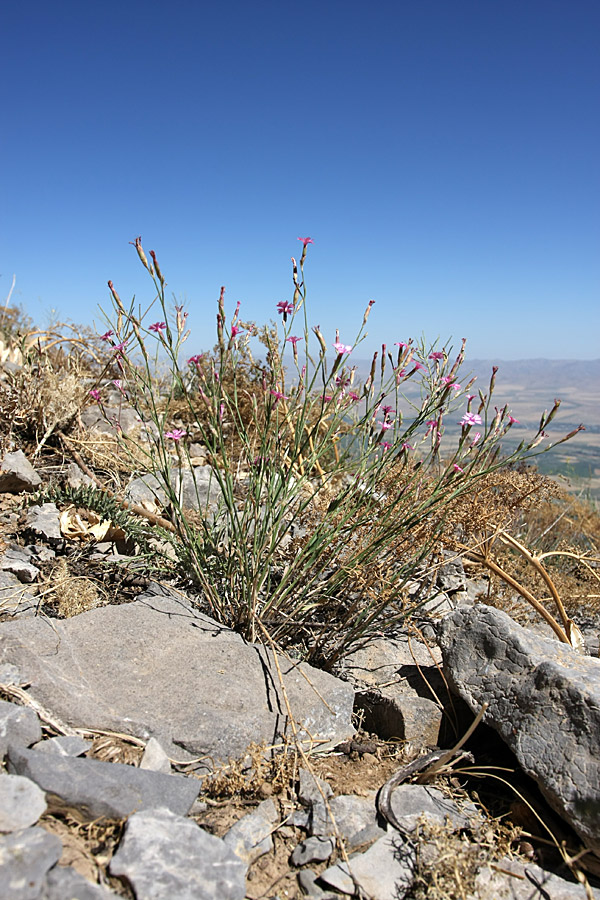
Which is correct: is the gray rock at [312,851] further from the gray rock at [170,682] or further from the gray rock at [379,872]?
the gray rock at [170,682]

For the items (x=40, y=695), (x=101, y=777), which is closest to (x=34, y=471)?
(x=40, y=695)

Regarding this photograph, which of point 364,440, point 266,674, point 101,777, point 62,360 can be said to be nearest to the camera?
point 101,777

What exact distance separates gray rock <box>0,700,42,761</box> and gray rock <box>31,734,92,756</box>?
3cm

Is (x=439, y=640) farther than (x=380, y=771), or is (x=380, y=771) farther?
(x=439, y=640)

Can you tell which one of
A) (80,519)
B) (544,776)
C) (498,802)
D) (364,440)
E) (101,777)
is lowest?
(498,802)

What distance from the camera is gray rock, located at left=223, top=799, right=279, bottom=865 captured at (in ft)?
5.19

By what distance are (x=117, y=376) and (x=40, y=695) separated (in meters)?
3.91

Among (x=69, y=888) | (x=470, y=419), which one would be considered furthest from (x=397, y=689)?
(x=69, y=888)

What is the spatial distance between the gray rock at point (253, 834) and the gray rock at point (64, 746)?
48 centimetres

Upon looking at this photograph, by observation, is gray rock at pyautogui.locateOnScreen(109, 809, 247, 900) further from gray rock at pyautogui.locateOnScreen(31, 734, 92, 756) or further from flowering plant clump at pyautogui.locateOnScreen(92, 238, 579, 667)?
flowering plant clump at pyautogui.locateOnScreen(92, 238, 579, 667)

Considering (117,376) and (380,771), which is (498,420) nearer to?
(380,771)

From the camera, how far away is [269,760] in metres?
1.90

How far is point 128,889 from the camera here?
1297 millimetres

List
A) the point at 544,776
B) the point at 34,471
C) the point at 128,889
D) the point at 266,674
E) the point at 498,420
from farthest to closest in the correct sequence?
1. the point at 34,471
2. the point at 498,420
3. the point at 266,674
4. the point at 544,776
5. the point at 128,889
